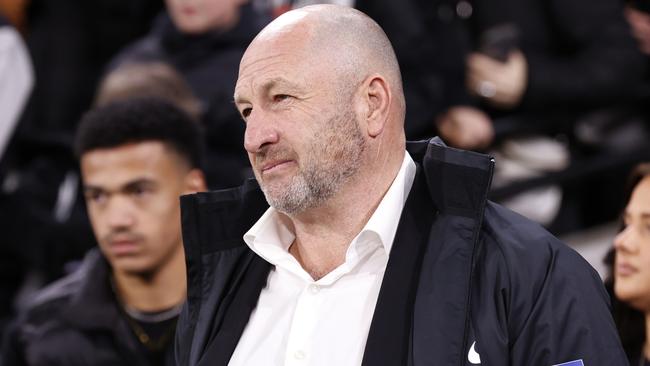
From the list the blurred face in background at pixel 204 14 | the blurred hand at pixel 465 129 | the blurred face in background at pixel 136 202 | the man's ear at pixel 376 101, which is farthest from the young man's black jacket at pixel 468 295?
the blurred face in background at pixel 204 14

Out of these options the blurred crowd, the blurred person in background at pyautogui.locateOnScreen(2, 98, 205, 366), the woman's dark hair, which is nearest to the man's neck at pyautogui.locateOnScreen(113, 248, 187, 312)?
the blurred person in background at pyautogui.locateOnScreen(2, 98, 205, 366)

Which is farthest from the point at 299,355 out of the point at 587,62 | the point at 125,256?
the point at 587,62

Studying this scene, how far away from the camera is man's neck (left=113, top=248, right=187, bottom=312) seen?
10.4 feet

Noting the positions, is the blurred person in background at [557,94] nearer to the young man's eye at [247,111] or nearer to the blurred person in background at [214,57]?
A: the blurred person in background at [214,57]

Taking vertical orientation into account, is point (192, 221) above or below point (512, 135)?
above

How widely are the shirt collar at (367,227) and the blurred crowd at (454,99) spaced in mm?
1520

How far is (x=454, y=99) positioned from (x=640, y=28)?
797mm

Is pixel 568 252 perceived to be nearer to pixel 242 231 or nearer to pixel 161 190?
pixel 242 231

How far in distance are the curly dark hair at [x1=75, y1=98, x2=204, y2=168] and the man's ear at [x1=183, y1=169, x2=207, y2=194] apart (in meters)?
0.03

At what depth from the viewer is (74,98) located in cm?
448

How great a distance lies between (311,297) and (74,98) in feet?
8.70

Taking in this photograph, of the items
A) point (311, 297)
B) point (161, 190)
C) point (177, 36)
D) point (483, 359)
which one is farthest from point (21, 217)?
point (483, 359)

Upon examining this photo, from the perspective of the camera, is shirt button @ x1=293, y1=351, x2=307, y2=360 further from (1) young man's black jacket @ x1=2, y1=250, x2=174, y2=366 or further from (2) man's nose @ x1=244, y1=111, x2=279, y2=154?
(1) young man's black jacket @ x1=2, y1=250, x2=174, y2=366

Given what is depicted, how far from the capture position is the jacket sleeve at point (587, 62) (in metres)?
4.05
